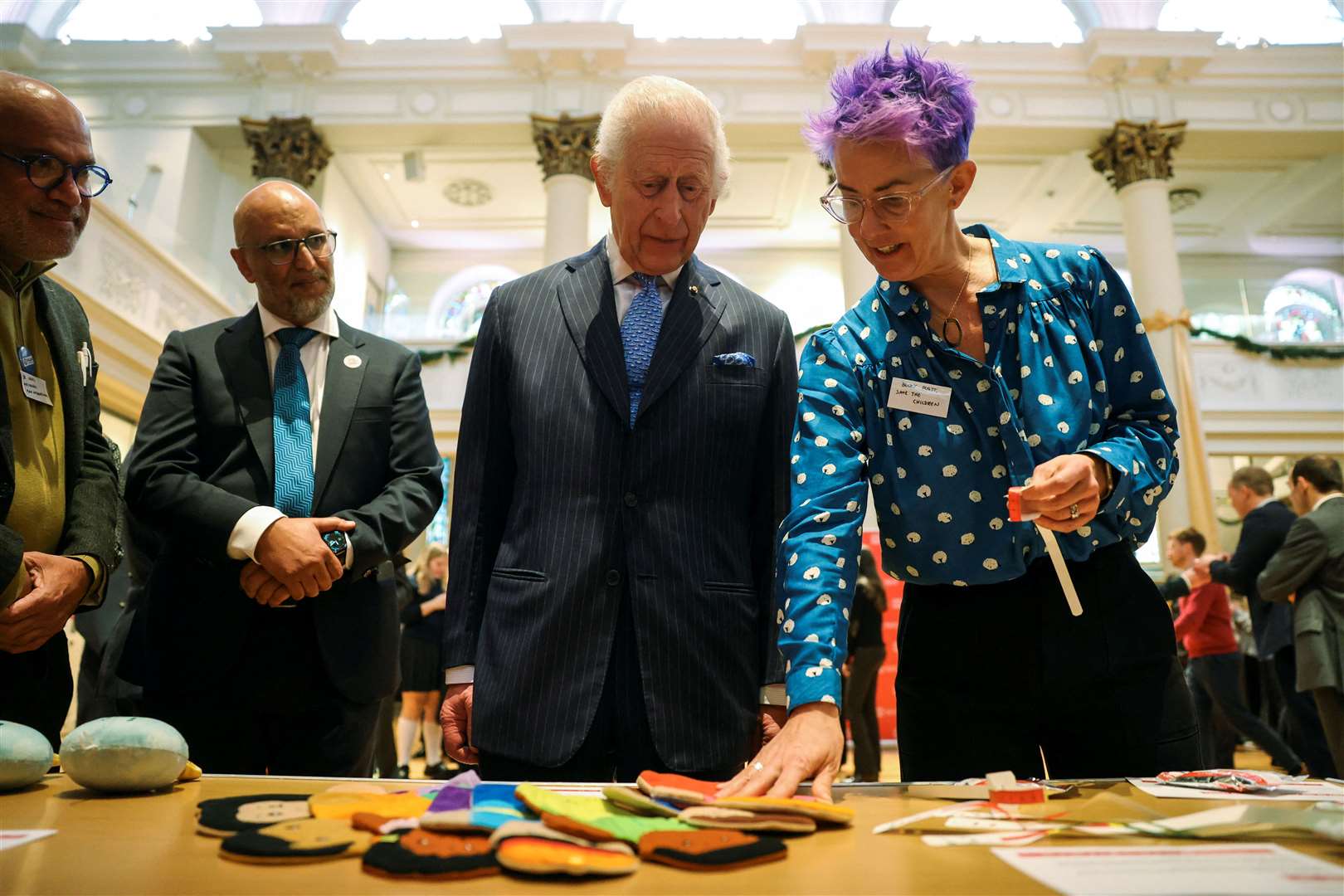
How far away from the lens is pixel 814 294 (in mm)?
14586

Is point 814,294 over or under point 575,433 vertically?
over

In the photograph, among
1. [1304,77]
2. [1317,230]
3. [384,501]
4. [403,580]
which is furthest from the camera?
[1317,230]

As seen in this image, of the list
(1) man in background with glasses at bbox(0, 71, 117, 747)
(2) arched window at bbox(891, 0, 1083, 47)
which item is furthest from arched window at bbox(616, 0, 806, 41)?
(1) man in background with glasses at bbox(0, 71, 117, 747)

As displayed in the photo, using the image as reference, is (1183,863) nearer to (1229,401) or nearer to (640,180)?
(640,180)

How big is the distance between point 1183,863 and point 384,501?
4.90 ft

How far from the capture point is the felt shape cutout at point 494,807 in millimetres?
794

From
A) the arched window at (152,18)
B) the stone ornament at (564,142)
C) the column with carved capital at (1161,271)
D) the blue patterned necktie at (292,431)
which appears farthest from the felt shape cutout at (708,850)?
the arched window at (152,18)

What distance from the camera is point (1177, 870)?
0.67 meters

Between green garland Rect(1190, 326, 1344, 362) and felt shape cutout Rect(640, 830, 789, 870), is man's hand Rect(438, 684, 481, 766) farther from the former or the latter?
green garland Rect(1190, 326, 1344, 362)

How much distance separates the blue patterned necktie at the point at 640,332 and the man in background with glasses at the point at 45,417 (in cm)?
98

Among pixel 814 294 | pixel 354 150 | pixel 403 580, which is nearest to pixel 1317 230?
pixel 814 294

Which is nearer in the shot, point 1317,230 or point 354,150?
point 354,150

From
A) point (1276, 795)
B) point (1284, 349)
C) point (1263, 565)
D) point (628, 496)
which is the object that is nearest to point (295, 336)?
point (628, 496)

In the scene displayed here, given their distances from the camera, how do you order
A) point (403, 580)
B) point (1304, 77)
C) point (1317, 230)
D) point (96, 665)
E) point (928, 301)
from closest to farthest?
point (928, 301) → point (96, 665) → point (403, 580) → point (1304, 77) → point (1317, 230)
